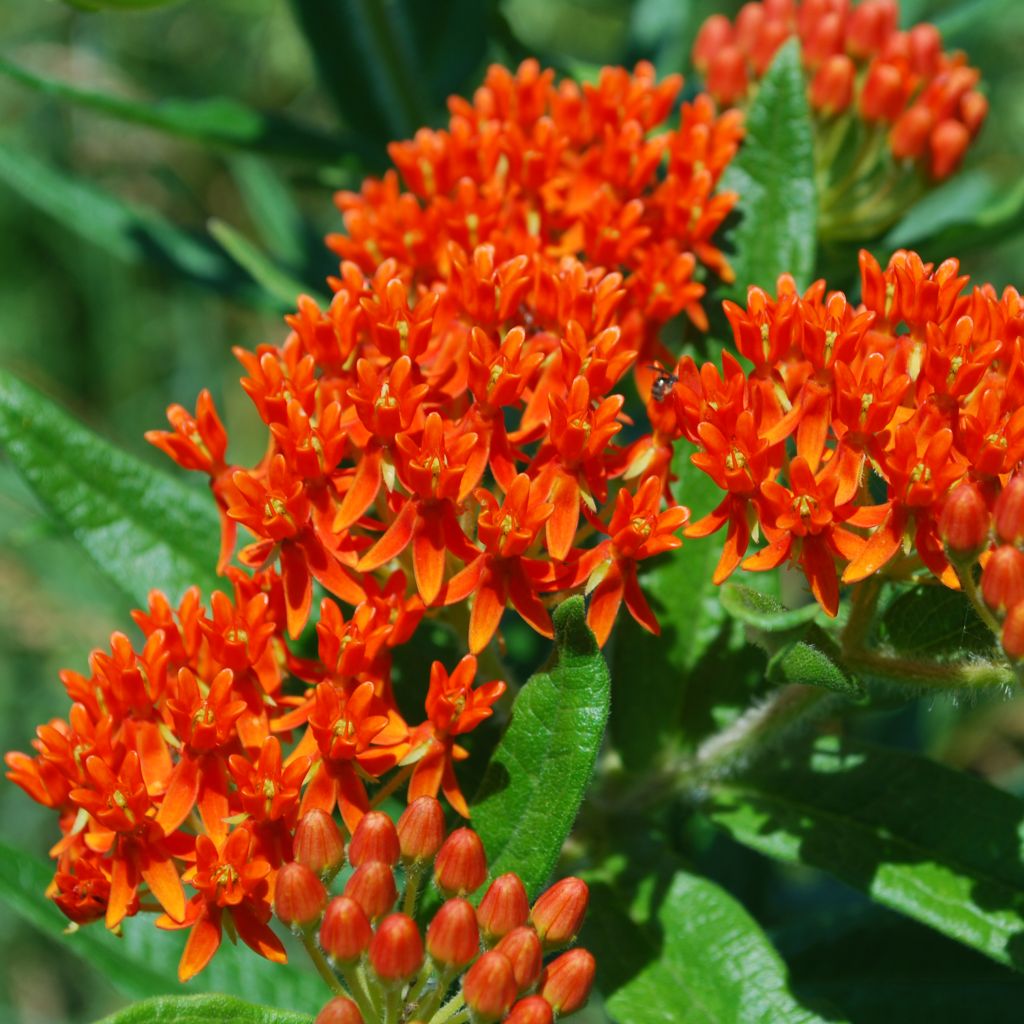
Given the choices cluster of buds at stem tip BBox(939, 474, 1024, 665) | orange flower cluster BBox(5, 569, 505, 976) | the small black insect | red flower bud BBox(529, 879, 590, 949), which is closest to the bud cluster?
the small black insect

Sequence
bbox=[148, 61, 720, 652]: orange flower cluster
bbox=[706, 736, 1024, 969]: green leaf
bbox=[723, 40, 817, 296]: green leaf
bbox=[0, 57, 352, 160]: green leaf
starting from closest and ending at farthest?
bbox=[148, 61, 720, 652]: orange flower cluster → bbox=[706, 736, 1024, 969]: green leaf → bbox=[723, 40, 817, 296]: green leaf → bbox=[0, 57, 352, 160]: green leaf

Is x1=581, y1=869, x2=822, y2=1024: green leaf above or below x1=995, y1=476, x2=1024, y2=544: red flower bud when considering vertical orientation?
below

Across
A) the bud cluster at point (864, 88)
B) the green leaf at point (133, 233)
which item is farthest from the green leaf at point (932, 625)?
the green leaf at point (133, 233)

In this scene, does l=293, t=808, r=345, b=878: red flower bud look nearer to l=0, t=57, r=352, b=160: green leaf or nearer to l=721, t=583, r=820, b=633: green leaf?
l=721, t=583, r=820, b=633: green leaf

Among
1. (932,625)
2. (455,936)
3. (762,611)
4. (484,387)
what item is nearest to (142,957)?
(455,936)

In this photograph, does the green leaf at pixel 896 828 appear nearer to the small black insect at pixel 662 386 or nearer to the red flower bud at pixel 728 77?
the small black insect at pixel 662 386

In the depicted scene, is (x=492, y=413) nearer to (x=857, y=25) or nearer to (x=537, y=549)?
(x=537, y=549)
